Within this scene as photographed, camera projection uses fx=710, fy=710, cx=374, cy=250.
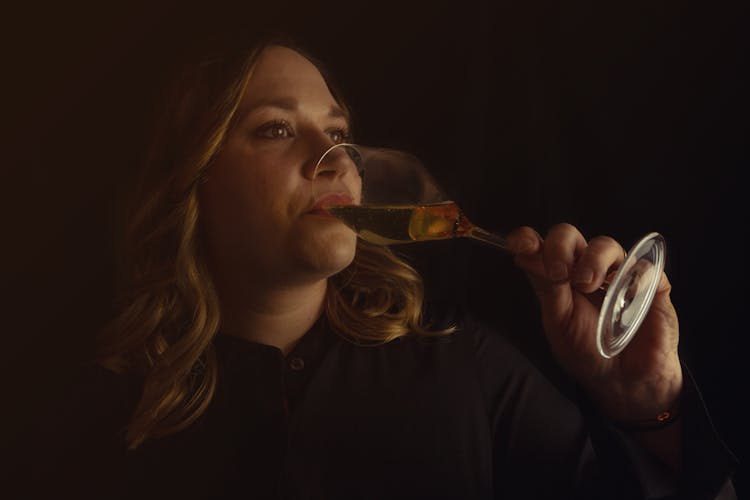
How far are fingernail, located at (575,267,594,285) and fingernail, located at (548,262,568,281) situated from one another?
0.03 m

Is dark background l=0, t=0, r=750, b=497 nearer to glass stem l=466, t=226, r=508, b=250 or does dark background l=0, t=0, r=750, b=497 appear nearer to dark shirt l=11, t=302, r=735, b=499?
dark shirt l=11, t=302, r=735, b=499

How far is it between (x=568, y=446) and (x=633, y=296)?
17.2 inches

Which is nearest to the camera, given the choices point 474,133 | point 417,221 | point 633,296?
point 633,296

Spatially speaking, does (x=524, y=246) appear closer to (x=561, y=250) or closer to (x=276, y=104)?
(x=561, y=250)

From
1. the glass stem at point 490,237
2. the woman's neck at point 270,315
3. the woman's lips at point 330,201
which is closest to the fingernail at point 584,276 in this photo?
the glass stem at point 490,237

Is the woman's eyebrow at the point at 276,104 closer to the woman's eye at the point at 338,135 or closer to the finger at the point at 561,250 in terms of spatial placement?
the woman's eye at the point at 338,135

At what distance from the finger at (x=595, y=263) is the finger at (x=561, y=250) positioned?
16 mm

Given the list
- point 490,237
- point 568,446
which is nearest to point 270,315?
point 490,237

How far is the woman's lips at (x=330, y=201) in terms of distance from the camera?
1.13 m

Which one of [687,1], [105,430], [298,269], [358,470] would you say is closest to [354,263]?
[298,269]

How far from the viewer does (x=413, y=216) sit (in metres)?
1.03

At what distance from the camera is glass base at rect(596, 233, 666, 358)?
0.81 metres

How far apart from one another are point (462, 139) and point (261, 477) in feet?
2.53

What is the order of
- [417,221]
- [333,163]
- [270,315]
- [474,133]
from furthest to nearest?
[474,133], [270,315], [333,163], [417,221]
